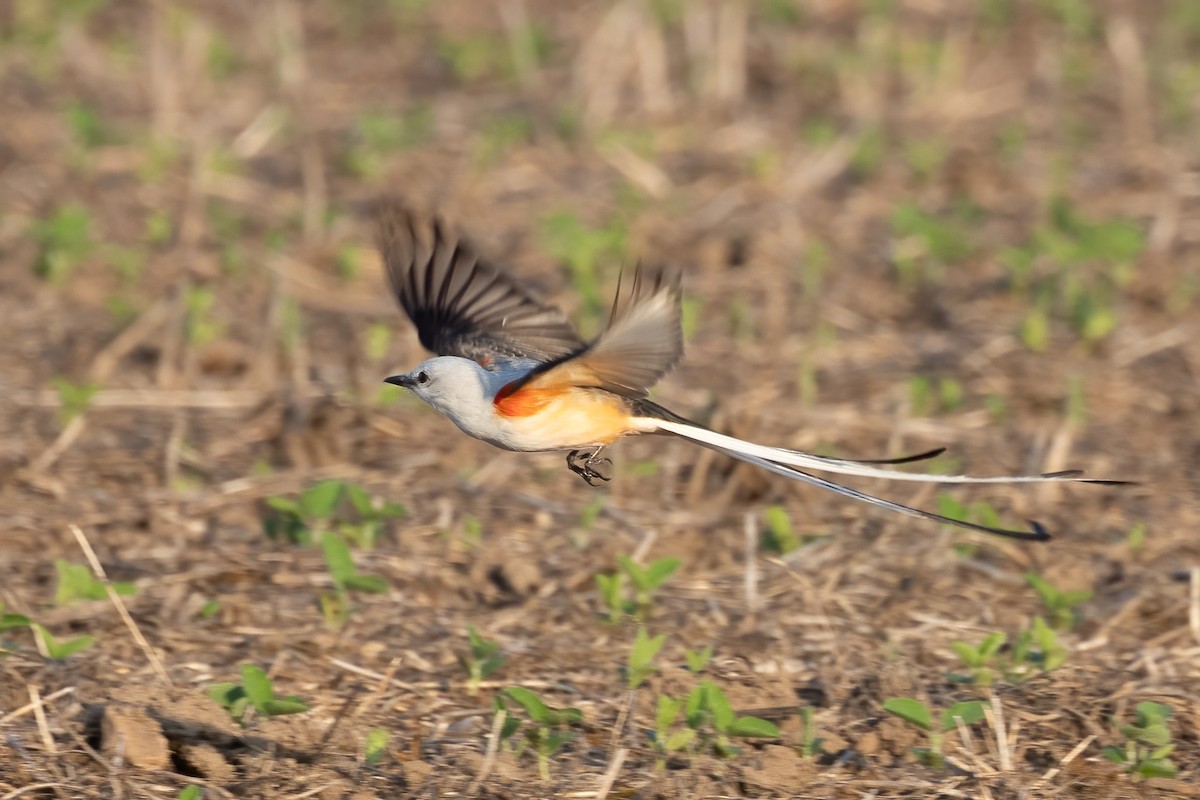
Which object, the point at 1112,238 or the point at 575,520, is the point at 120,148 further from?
the point at 1112,238

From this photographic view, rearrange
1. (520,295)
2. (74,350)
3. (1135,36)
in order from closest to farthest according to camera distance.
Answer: (520,295) → (74,350) → (1135,36)

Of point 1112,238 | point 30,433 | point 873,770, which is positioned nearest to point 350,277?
point 30,433

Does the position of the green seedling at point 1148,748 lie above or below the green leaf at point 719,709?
above

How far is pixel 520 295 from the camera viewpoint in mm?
5801

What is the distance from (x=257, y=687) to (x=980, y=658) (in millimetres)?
2070

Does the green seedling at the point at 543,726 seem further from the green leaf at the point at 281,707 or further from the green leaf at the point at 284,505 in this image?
the green leaf at the point at 284,505

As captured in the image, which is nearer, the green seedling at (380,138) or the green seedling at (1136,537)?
the green seedling at (1136,537)

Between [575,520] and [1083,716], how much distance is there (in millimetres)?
2105

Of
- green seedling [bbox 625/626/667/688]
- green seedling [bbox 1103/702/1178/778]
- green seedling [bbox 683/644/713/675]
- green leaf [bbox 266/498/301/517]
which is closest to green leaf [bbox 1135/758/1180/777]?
green seedling [bbox 1103/702/1178/778]

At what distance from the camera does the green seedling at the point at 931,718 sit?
4.68m

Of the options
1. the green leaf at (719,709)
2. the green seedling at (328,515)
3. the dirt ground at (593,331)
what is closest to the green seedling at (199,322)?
the dirt ground at (593,331)

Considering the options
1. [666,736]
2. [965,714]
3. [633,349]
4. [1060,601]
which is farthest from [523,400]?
[1060,601]

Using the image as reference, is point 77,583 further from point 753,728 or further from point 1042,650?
point 1042,650

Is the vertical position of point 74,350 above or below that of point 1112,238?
below
